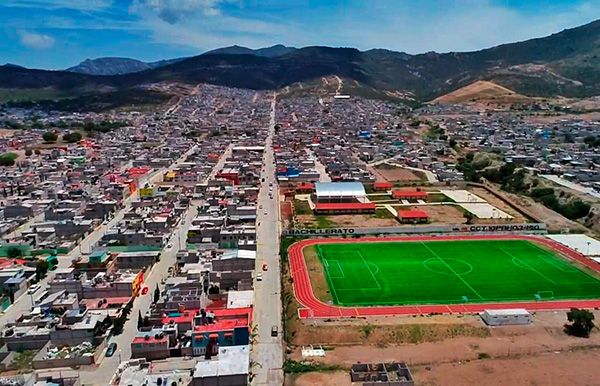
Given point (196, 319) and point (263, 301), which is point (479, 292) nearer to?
point (263, 301)

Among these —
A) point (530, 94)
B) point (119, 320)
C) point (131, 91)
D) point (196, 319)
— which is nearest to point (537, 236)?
point (196, 319)

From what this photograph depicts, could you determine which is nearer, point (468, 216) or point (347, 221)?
point (347, 221)

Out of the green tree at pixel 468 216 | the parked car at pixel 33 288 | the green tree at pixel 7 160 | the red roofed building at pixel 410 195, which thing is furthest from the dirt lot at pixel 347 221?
the green tree at pixel 7 160

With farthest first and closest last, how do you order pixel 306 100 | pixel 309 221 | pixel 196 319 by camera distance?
pixel 306 100 → pixel 309 221 → pixel 196 319

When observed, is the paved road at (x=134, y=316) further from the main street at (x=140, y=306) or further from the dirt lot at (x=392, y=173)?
the dirt lot at (x=392, y=173)

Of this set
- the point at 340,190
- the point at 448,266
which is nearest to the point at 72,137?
the point at 340,190

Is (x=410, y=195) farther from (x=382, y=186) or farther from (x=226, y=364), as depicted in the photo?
(x=226, y=364)
